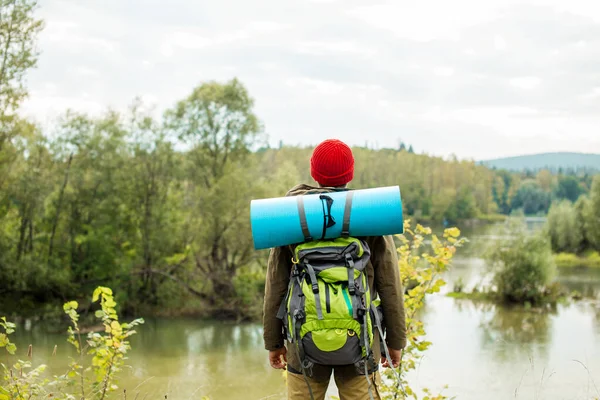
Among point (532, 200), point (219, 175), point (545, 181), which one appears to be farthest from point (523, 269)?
point (545, 181)

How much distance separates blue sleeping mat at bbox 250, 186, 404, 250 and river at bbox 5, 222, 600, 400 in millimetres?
7281

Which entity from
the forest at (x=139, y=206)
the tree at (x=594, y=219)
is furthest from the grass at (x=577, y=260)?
the forest at (x=139, y=206)

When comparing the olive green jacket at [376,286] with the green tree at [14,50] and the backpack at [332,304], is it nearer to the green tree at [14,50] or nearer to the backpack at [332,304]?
the backpack at [332,304]

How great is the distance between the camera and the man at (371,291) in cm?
237

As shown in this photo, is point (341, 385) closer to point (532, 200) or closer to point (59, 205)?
point (59, 205)

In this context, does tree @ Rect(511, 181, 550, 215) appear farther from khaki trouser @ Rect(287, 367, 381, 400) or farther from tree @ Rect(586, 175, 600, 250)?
khaki trouser @ Rect(287, 367, 381, 400)

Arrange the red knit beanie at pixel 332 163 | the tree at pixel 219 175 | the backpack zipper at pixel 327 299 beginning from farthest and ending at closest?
the tree at pixel 219 175 < the red knit beanie at pixel 332 163 < the backpack zipper at pixel 327 299

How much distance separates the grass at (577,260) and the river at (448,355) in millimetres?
15336

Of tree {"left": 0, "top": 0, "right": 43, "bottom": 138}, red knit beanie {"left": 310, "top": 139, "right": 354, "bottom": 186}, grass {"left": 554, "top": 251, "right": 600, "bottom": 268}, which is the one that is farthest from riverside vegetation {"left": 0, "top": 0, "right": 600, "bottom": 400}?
red knit beanie {"left": 310, "top": 139, "right": 354, "bottom": 186}

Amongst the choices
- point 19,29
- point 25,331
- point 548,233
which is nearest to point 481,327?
point 25,331

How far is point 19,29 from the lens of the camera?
1800cm

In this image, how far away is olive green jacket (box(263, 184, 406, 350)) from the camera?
7.87 ft

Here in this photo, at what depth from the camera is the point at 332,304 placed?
87.4 inches

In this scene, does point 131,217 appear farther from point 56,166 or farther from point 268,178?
point 268,178
